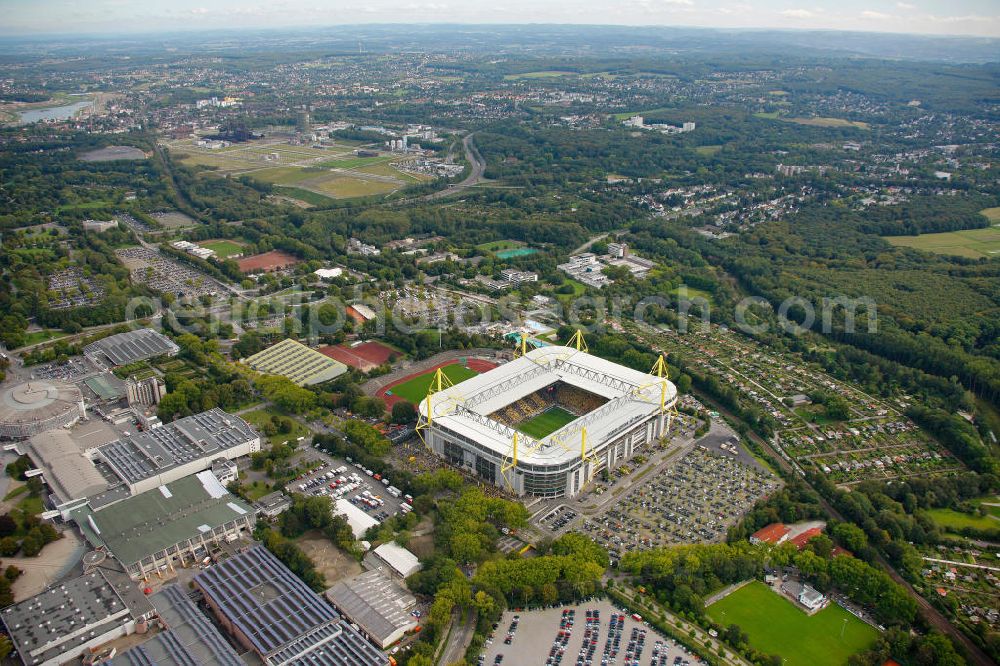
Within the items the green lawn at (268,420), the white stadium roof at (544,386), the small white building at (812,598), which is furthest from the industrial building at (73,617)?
the small white building at (812,598)

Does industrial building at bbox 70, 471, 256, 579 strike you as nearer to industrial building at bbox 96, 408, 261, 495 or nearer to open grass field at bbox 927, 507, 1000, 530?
industrial building at bbox 96, 408, 261, 495

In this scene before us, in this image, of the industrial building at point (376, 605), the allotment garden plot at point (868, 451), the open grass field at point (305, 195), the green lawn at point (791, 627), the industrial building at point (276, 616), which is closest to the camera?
the industrial building at point (276, 616)

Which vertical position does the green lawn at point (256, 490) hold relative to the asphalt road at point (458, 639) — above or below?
above

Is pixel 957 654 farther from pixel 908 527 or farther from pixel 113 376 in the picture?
pixel 113 376

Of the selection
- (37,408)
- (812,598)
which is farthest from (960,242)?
(37,408)

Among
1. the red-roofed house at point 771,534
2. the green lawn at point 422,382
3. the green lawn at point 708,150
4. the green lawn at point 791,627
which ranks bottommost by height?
the green lawn at point 791,627

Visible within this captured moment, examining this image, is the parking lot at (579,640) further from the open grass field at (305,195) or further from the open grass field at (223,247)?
the open grass field at (305,195)

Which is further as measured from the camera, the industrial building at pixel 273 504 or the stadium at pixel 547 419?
the stadium at pixel 547 419
